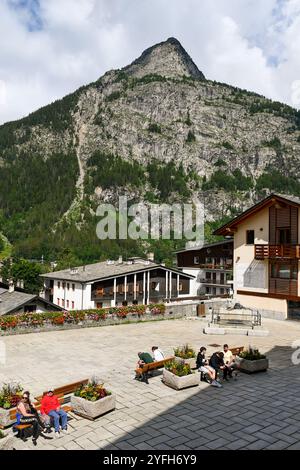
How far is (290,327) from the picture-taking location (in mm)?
28625

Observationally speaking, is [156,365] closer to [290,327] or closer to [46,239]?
[290,327]

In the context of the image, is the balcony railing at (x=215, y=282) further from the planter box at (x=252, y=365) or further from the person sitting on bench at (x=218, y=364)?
the person sitting on bench at (x=218, y=364)

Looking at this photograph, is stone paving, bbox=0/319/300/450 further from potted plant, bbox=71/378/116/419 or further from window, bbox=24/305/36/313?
window, bbox=24/305/36/313

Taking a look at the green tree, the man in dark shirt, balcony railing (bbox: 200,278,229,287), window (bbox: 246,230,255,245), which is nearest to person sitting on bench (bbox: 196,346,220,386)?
A: the man in dark shirt

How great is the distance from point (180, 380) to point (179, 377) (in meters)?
0.10

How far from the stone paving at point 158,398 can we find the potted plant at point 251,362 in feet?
1.03

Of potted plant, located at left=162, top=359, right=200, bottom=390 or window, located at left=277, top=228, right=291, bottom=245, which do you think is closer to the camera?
potted plant, located at left=162, top=359, right=200, bottom=390

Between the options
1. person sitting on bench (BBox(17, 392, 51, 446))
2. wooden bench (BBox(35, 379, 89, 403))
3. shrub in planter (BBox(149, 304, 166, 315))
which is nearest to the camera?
person sitting on bench (BBox(17, 392, 51, 446))

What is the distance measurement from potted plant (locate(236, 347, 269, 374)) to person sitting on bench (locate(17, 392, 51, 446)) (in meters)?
8.50

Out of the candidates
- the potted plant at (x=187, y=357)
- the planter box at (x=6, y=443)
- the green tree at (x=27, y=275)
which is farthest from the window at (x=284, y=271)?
the green tree at (x=27, y=275)

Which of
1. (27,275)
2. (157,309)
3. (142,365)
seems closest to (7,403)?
(142,365)

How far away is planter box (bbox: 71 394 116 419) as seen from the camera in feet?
37.4

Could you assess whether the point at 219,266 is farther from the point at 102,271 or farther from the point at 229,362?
the point at 229,362

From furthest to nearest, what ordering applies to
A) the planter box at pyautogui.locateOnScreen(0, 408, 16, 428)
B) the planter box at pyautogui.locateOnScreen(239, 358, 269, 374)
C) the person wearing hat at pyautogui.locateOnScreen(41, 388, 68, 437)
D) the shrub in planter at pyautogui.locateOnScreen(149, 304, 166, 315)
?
the shrub in planter at pyautogui.locateOnScreen(149, 304, 166, 315) < the planter box at pyautogui.locateOnScreen(239, 358, 269, 374) < the planter box at pyautogui.locateOnScreen(0, 408, 16, 428) < the person wearing hat at pyautogui.locateOnScreen(41, 388, 68, 437)
